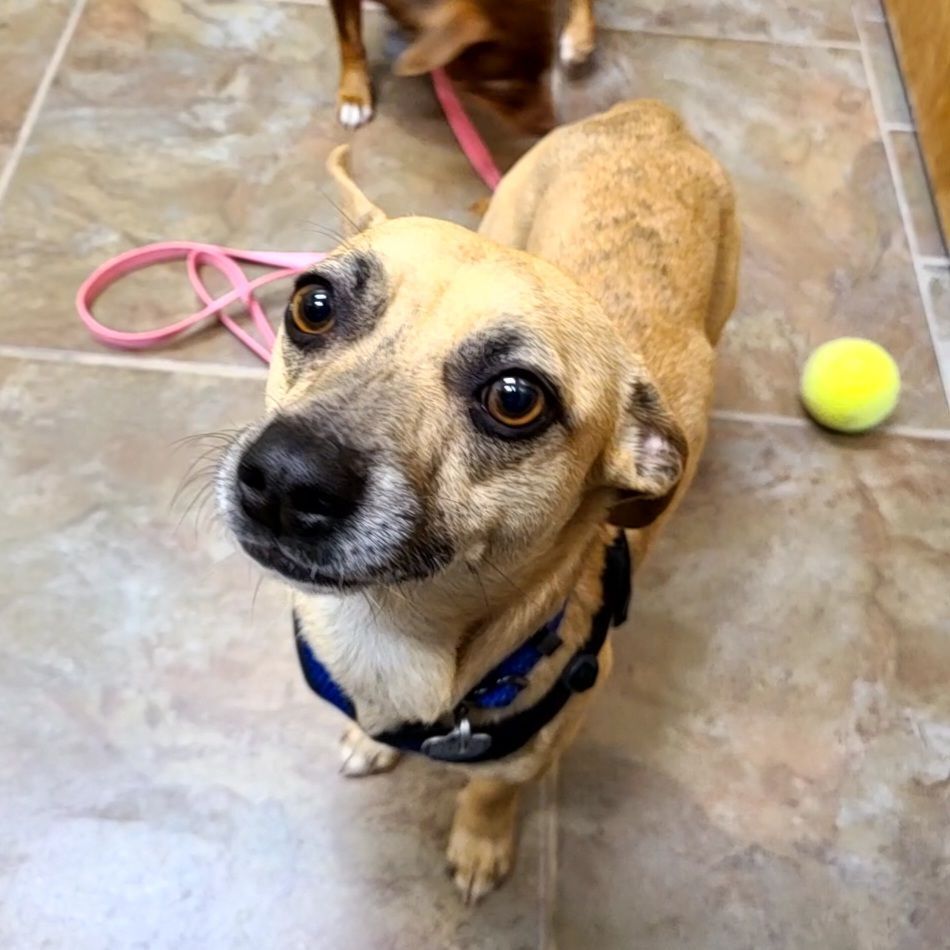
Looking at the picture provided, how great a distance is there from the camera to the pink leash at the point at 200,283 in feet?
7.68

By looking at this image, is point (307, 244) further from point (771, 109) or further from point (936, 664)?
point (936, 664)

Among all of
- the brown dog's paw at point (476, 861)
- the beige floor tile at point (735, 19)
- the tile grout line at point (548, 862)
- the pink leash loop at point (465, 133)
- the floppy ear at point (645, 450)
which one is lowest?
the tile grout line at point (548, 862)

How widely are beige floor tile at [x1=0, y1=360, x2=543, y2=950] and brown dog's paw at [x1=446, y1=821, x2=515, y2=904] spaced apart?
0.03 metres

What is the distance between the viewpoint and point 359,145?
273 centimetres

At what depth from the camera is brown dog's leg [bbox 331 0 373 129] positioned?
2.71m

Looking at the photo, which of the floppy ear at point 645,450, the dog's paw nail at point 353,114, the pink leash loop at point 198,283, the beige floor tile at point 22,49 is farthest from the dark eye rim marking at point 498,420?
the beige floor tile at point 22,49

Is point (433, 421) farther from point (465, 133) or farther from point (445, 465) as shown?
point (465, 133)

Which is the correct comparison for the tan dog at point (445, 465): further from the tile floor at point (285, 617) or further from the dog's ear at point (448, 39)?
the dog's ear at point (448, 39)

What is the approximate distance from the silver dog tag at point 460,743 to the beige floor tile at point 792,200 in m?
1.22

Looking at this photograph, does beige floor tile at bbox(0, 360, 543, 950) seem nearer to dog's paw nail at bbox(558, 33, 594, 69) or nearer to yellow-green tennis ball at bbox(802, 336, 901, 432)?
yellow-green tennis ball at bbox(802, 336, 901, 432)

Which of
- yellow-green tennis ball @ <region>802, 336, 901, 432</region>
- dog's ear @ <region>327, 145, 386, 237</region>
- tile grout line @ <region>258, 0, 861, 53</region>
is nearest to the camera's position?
dog's ear @ <region>327, 145, 386, 237</region>

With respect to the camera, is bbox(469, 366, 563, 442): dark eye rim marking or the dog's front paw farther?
the dog's front paw

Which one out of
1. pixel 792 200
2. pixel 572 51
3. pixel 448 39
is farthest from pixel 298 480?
pixel 572 51

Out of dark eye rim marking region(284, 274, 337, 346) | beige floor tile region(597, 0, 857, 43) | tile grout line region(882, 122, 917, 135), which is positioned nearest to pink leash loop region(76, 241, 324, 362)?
dark eye rim marking region(284, 274, 337, 346)
